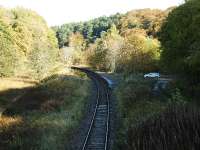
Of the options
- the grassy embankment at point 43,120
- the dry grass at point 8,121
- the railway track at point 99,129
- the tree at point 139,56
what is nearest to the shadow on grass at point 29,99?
the grassy embankment at point 43,120

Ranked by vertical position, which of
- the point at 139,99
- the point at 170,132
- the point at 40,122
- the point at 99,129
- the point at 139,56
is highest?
the point at 139,56

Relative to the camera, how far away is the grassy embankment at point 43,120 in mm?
25094

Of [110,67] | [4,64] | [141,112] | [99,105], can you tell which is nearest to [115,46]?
[110,67]

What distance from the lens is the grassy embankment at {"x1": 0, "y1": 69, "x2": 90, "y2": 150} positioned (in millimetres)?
25094

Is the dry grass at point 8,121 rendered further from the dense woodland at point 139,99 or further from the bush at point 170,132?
the bush at point 170,132

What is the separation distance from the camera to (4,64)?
247 ft

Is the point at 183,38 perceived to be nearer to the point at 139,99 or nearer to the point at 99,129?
the point at 139,99

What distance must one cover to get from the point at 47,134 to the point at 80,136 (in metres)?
2.12

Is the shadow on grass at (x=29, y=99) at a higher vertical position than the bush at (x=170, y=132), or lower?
lower

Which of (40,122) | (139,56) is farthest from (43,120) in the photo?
(139,56)

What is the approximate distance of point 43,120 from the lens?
102 ft

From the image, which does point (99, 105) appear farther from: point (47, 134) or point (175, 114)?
point (175, 114)

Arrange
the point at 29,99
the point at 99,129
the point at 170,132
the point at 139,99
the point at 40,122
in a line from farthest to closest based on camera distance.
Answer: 1. the point at 29,99
2. the point at 139,99
3. the point at 40,122
4. the point at 99,129
5. the point at 170,132

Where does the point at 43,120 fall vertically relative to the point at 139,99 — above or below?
below
